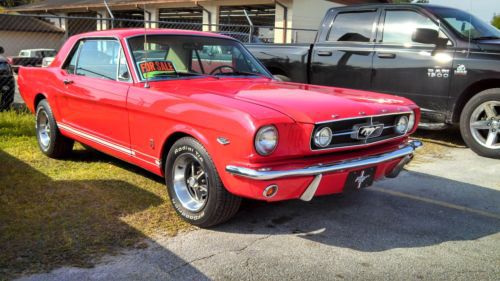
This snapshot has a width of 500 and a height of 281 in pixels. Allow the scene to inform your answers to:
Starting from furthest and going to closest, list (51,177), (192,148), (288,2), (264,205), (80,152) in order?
1. (288,2)
2. (80,152)
3. (51,177)
4. (264,205)
5. (192,148)

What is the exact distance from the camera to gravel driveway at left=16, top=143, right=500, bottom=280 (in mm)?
3254

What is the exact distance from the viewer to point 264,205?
15.1 ft

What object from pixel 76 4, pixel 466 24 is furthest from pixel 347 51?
pixel 76 4

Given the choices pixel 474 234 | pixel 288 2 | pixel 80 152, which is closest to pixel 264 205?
pixel 474 234

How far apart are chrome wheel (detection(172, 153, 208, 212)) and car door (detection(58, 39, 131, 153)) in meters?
0.76

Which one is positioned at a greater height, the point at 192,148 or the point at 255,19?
the point at 255,19

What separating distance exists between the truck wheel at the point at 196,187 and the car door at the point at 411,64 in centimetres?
419

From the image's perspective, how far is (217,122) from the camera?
3557 millimetres

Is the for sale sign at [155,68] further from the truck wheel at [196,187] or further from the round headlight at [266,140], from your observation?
the round headlight at [266,140]

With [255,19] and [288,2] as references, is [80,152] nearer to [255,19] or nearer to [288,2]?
[288,2]

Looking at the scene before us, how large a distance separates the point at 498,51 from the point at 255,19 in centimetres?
1846

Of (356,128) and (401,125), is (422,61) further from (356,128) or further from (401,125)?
(356,128)

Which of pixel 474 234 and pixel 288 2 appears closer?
pixel 474 234

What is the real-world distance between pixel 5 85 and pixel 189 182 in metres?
6.37
